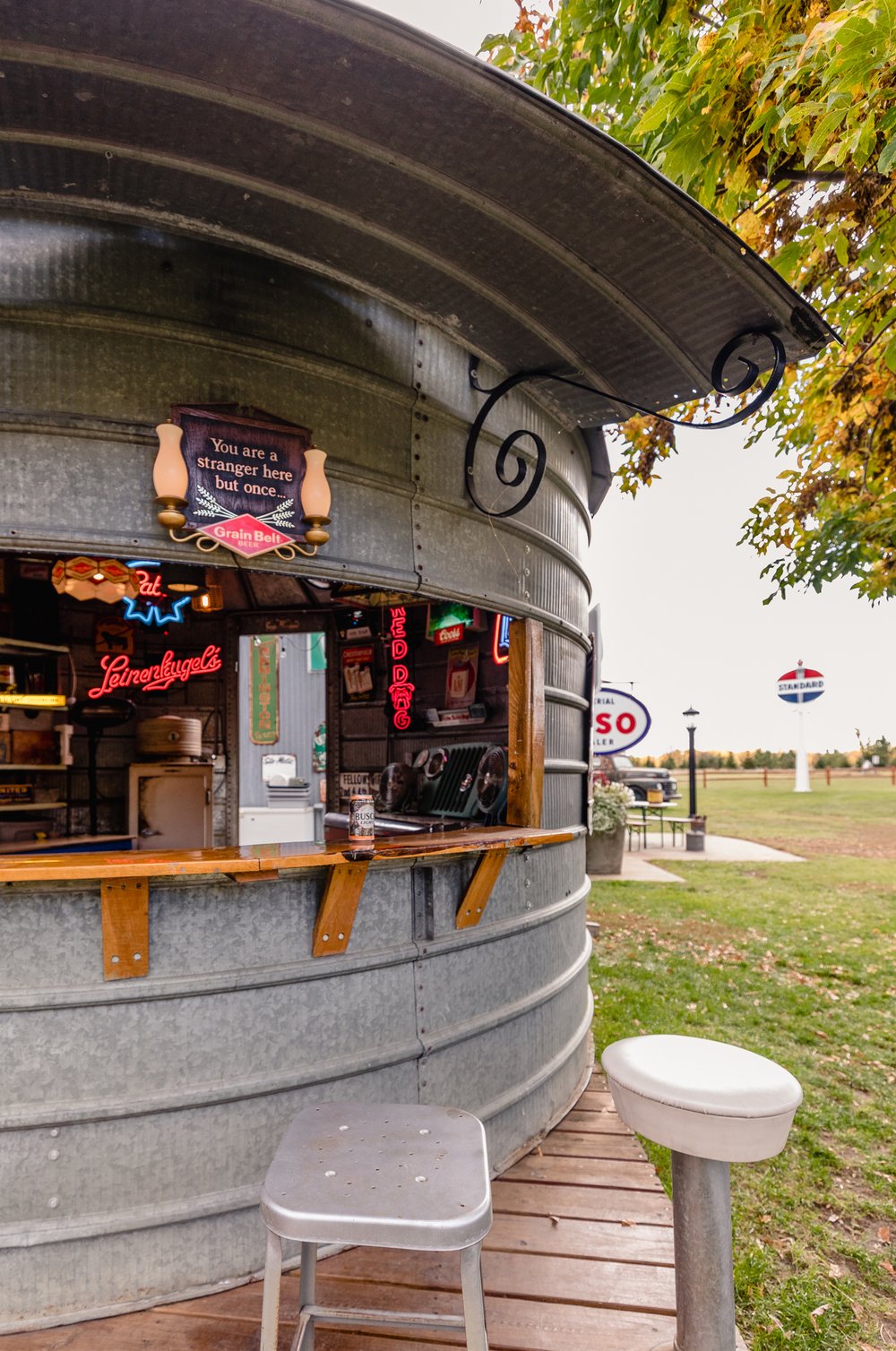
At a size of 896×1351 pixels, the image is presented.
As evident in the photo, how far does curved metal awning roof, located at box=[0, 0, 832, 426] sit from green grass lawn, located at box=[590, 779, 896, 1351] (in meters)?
3.72

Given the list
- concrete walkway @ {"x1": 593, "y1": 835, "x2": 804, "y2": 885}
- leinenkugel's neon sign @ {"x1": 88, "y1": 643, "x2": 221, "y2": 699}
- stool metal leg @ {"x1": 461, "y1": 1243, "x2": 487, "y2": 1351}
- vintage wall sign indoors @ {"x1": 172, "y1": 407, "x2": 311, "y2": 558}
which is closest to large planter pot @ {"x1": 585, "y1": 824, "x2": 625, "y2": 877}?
concrete walkway @ {"x1": 593, "y1": 835, "x2": 804, "y2": 885}

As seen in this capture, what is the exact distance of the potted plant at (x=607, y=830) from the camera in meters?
11.8

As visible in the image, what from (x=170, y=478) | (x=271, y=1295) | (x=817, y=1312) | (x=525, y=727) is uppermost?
(x=170, y=478)

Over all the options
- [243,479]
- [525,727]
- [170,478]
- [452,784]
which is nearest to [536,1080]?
[525,727]

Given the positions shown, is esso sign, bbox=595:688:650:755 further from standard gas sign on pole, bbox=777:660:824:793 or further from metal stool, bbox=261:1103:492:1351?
standard gas sign on pole, bbox=777:660:824:793

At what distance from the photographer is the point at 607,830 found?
12148mm

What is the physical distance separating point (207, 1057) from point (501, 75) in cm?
316

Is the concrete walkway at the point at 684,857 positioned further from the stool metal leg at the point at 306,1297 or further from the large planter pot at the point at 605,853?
the stool metal leg at the point at 306,1297

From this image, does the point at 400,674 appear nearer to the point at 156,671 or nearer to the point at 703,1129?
the point at 156,671

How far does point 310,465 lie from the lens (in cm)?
295

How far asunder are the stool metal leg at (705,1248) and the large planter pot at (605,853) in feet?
33.5

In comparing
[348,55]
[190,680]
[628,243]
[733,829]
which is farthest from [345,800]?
[733,829]

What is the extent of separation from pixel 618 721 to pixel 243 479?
6749mm

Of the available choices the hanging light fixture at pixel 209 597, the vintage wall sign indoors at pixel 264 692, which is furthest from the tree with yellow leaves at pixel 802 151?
the vintage wall sign indoors at pixel 264 692
